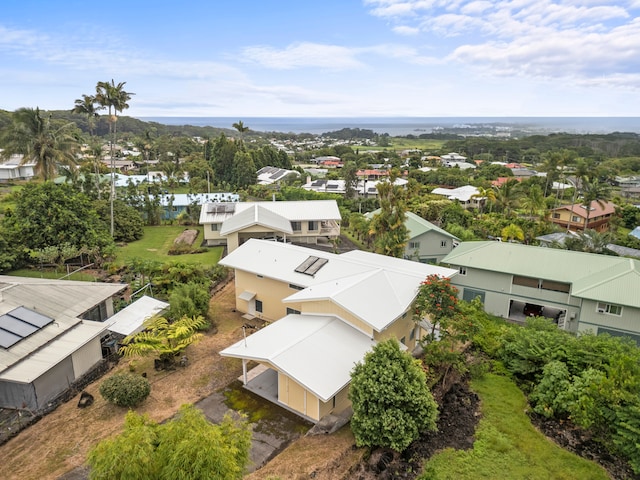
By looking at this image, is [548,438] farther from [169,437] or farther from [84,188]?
[84,188]

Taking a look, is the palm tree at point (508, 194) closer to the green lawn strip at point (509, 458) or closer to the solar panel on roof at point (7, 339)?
the green lawn strip at point (509, 458)

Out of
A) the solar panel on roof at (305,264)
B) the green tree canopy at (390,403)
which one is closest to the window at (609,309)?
the green tree canopy at (390,403)

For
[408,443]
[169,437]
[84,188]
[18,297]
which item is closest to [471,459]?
[408,443]

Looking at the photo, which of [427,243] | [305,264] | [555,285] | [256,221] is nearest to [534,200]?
[427,243]

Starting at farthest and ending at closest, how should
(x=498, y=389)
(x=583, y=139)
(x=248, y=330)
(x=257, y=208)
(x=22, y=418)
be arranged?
(x=583, y=139), (x=257, y=208), (x=248, y=330), (x=498, y=389), (x=22, y=418)

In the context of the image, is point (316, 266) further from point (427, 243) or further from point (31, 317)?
point (427, 243)
